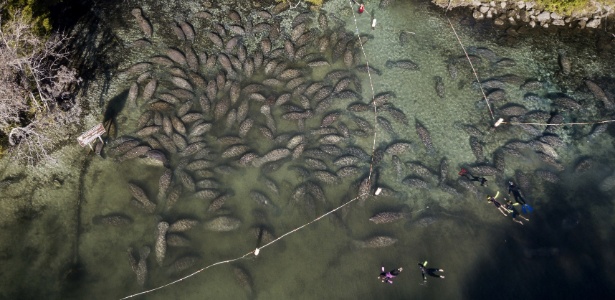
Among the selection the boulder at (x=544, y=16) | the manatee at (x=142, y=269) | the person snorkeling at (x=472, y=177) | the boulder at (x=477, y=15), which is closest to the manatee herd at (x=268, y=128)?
the manatee at (x=142, y=269)

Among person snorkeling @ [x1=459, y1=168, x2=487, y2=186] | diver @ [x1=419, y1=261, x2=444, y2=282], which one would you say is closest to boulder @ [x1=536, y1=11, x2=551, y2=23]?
person snorkeling @ [x1=459, y1=168, x2=487, y2=186]

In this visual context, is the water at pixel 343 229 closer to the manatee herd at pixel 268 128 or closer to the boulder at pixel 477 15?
the manatee herd at pixel 268 128

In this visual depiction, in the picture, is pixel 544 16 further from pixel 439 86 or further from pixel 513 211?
pixel 513 211

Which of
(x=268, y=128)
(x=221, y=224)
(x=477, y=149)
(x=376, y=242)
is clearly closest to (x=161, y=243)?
(x=221, y=224)

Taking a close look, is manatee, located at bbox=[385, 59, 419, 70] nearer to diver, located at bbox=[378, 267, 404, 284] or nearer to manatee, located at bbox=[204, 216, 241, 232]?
diver, located at bbox=[378, 267, 404, 284]

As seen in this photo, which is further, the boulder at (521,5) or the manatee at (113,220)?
the boulder at (521,5)

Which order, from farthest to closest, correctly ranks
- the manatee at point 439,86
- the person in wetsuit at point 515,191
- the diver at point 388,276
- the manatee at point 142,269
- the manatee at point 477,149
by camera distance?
the manatee at point 439,86 → the manatee at point 477,149 → the person in wetsuit at point 515,191 → the diver at point 388,276 → the manatee at point 142,269

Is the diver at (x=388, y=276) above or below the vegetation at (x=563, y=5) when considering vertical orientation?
below
